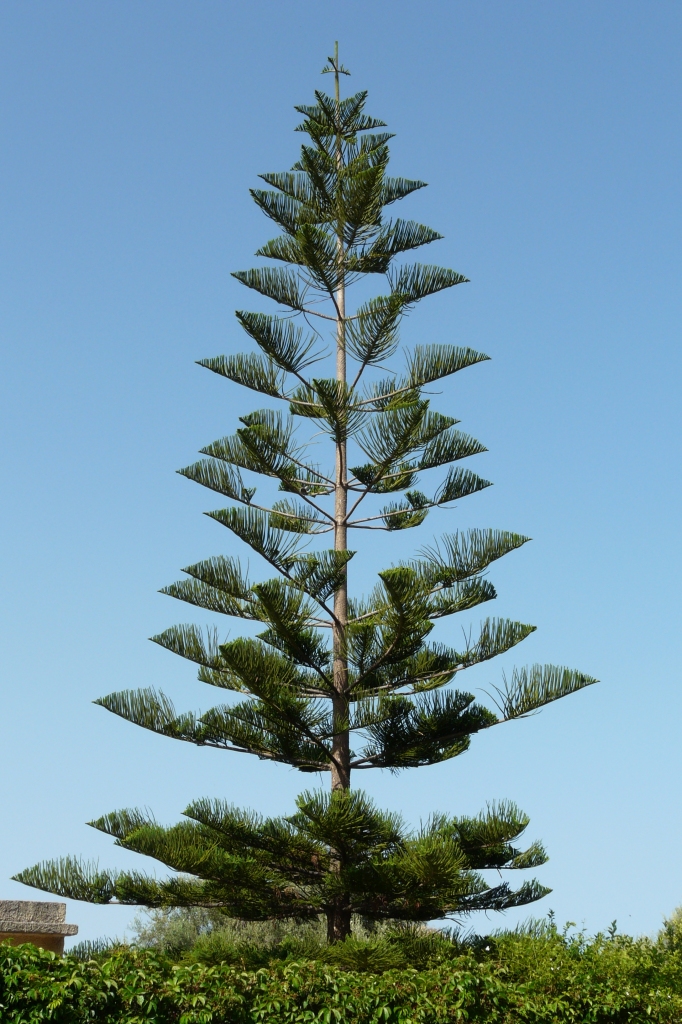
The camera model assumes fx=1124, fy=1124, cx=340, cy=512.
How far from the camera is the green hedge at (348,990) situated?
17.3 ft

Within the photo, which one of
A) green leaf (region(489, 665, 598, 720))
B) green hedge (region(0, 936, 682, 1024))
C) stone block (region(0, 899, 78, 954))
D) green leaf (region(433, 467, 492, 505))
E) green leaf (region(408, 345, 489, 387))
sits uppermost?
green leaf (region(408, 345, 489, 387))

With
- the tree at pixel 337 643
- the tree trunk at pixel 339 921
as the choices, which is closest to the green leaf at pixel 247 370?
the tree at pixel 337 643

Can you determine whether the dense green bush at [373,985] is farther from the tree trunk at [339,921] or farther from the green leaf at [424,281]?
the green leaf at [424,281]

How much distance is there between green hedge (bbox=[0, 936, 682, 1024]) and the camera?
5.26 m

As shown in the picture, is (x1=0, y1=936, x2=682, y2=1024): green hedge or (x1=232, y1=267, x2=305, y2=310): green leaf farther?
(x1=232, y1=267, x2=305, y2=310): green leaf

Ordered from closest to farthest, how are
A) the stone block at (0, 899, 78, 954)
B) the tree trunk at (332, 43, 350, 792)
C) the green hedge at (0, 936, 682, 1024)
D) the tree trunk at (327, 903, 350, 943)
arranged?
the green hedge at (0, 936, 682, 1024), the stone block at (0, 899, 78, 954), the tree trunk at (327, 903, 350, 943), the tree trunk at (332, 43, 350, 792)

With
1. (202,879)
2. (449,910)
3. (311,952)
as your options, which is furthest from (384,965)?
(202,879)

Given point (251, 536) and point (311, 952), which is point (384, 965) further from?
point (251, 536)

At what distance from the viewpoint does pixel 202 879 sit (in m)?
7.54

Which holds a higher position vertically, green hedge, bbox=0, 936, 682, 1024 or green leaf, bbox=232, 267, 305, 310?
green leaf, bbox=232, 267, 305, 310

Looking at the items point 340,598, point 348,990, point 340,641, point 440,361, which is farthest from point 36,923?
point 440,361

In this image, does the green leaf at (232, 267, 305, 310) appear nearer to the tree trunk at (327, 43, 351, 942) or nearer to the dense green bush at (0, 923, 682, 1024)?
the tree trunk at (327, 43, 351, 942)

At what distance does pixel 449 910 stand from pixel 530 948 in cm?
95

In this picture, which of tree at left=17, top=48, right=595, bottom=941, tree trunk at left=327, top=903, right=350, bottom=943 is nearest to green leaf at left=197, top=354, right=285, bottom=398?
tree at left=17, top=48, right=595, bottom=941
